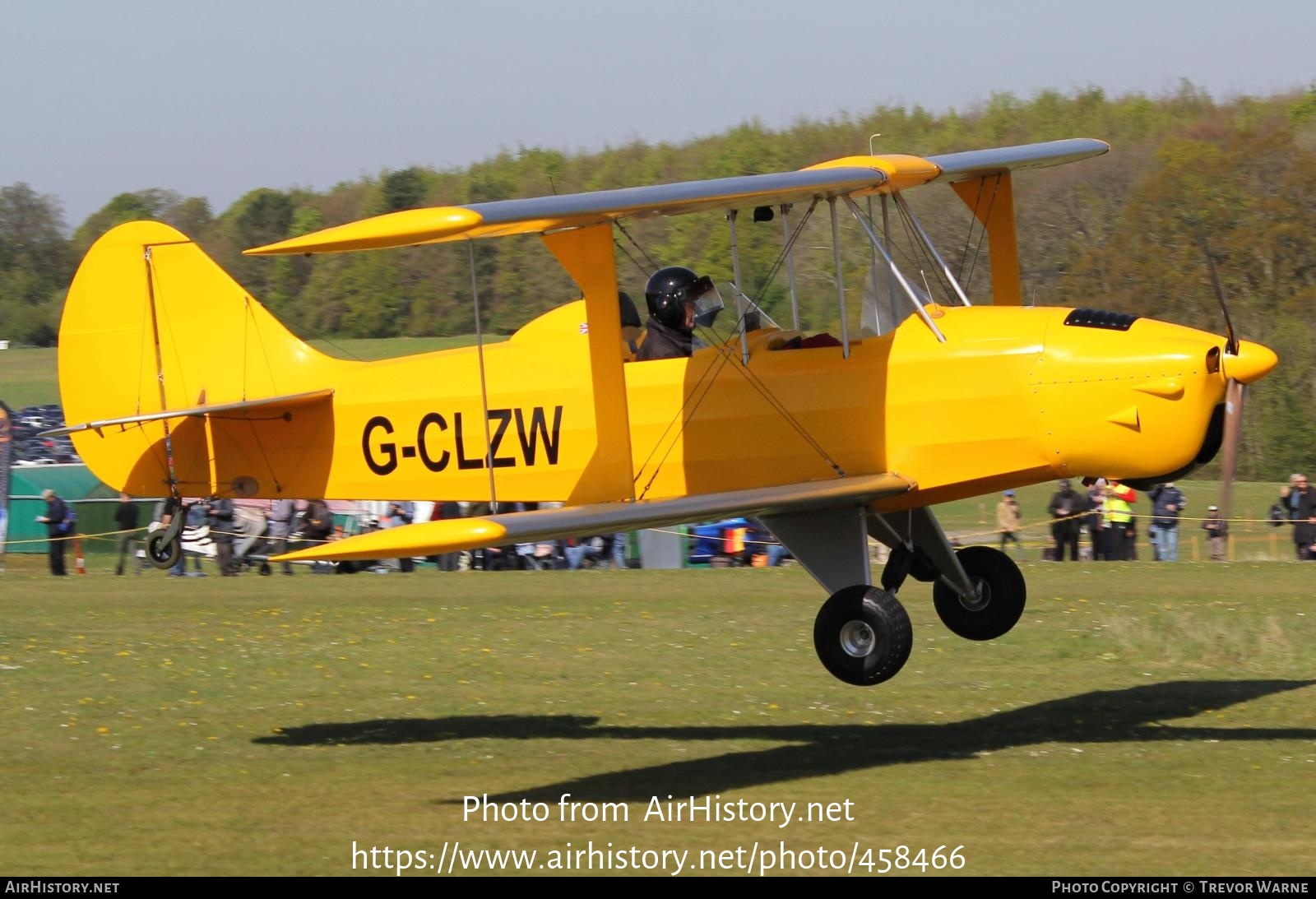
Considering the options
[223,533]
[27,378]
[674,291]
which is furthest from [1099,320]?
[27,378]

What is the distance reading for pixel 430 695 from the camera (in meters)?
13.3

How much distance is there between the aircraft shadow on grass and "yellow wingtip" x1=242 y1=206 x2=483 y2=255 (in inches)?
138

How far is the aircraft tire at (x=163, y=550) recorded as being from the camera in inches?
Result: 464

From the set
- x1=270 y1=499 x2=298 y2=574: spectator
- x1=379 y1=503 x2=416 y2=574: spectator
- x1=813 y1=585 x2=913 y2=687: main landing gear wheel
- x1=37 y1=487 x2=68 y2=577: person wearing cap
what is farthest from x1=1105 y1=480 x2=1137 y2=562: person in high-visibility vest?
x1=37 y1=487 x2=68 y2=577: person wearing cap

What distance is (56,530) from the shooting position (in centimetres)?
2248

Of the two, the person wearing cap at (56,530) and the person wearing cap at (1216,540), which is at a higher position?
the person wearing cap at (56,530)

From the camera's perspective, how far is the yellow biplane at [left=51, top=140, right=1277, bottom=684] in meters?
9.65

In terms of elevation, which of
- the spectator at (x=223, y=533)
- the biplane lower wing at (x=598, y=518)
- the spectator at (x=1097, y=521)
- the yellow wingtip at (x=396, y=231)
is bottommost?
the spectator at (x=1097, y=521)

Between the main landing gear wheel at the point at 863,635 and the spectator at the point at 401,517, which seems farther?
the spectator at the point at 401,517

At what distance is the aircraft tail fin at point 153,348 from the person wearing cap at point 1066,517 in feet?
41.1

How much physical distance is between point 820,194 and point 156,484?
5546 millimetres

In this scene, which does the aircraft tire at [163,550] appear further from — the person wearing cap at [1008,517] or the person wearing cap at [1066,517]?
the person wearing cap at [1066,517]

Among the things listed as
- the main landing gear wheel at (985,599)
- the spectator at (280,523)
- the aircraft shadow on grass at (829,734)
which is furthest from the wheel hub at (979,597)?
the spectator at (280,523)

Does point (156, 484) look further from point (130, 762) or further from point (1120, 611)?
point (1120, 611)
